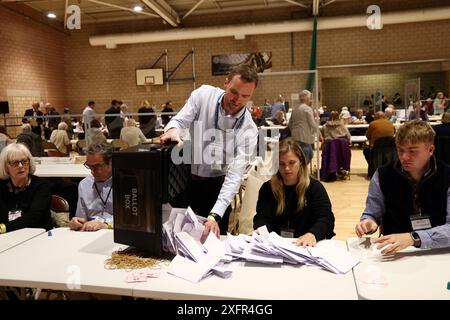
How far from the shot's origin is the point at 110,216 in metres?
2.45

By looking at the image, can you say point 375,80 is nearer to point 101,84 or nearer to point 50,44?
point 101,84

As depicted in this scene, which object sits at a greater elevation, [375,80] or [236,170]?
[375,80]

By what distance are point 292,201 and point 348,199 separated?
11.9 feet

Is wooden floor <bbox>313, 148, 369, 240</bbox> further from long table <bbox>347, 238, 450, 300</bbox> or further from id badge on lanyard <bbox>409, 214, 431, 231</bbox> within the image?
long table <bbox>347, 238, 450, 300</bbox>

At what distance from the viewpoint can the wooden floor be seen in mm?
4234

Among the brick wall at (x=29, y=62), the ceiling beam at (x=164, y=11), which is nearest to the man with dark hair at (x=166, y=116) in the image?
the ceiling beam at (x=164, y=11)

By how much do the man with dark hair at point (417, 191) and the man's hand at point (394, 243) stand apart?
0.02 meters

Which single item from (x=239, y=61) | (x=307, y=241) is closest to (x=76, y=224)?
(x=307, y=241)

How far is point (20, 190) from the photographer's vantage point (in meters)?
2.54

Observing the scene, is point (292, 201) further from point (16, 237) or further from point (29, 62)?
point (29, 62)

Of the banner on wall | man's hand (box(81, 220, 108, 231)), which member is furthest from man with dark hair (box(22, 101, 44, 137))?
man's hand (box(81, 220, 108, 231))

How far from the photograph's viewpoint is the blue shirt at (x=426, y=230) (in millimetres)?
1606
